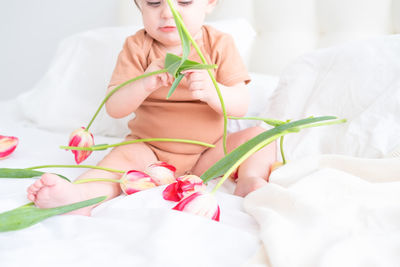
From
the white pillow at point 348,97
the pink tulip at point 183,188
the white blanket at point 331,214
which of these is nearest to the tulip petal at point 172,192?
the pink tulip at point 183,188

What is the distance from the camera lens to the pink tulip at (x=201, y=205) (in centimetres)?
52

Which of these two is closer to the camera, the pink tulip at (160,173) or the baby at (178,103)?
the pink tulip at (160,173)

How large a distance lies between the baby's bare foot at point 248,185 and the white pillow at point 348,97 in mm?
157

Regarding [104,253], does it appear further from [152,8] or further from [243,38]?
[243,38]

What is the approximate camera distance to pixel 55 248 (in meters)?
0.47

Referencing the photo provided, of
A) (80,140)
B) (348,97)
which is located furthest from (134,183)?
(348,97)

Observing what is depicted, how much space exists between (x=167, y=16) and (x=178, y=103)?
0.64 feet

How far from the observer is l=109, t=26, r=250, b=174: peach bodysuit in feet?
3.00

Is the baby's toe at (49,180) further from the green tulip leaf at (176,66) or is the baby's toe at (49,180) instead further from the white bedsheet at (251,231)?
the green tulip leaf at (176,66)

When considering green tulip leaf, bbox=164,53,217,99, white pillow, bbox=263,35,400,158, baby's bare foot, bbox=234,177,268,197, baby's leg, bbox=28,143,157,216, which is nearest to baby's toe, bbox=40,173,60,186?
baby's leg, bbox=28,143,157,216

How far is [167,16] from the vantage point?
32.2 inches

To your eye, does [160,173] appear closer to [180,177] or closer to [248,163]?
[180,177]

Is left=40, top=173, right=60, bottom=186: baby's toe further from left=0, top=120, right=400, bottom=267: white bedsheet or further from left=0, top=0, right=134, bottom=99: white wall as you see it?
left=0, top=0, right=134, bottom=99: white wall

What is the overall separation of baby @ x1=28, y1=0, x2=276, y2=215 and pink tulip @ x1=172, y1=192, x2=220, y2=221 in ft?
0.84
